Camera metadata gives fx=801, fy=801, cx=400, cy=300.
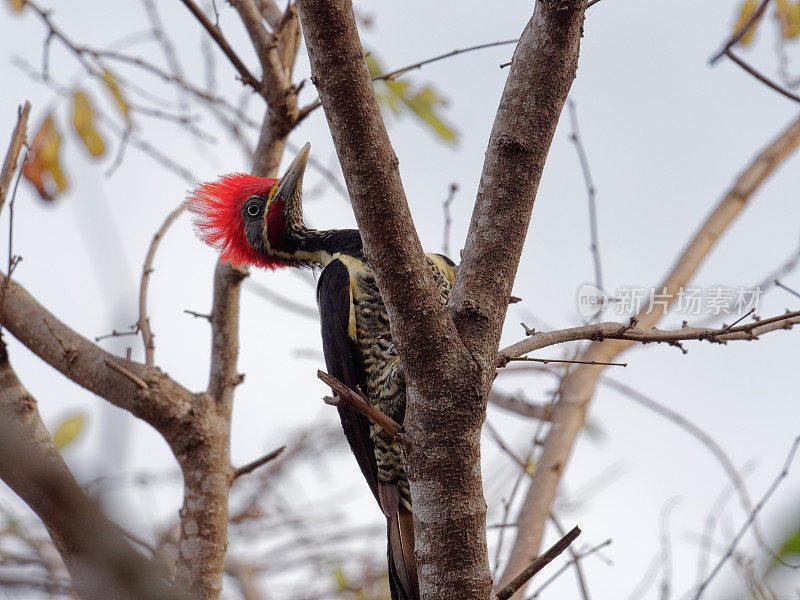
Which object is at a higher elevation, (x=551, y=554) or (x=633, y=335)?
(x=633, y=335)

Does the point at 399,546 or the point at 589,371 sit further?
the point at 589,371

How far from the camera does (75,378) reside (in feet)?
9.62

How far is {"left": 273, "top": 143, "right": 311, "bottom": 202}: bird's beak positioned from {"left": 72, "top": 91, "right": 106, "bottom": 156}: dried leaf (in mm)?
851

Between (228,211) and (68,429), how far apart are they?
163 cm

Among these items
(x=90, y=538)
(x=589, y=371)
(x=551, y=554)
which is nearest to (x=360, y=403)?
(x=551, y=554)

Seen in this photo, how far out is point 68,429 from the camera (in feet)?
9.89

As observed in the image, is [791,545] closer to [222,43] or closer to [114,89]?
[222,43]

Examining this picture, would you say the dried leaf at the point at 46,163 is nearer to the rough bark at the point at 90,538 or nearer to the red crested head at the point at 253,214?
the red crested head at the point at 253,214

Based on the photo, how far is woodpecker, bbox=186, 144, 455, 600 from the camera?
3.13 metres

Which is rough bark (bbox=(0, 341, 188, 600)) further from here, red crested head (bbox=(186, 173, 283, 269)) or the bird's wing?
red crested head (bbox=(186, 173, 283, 269))

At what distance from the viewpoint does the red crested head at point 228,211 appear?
4137 mm

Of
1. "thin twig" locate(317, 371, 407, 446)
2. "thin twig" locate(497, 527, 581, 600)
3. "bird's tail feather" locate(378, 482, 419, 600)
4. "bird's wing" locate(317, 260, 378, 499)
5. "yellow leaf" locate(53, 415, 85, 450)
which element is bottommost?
"thin twig" locate(497, 527, 581, 600)

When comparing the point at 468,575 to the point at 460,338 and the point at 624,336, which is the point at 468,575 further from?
the point at 624,336

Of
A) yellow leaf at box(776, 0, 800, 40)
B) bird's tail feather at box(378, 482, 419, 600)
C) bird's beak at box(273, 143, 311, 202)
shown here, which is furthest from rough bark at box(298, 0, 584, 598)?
bird's beak at box(273, 143, 311, 202)
